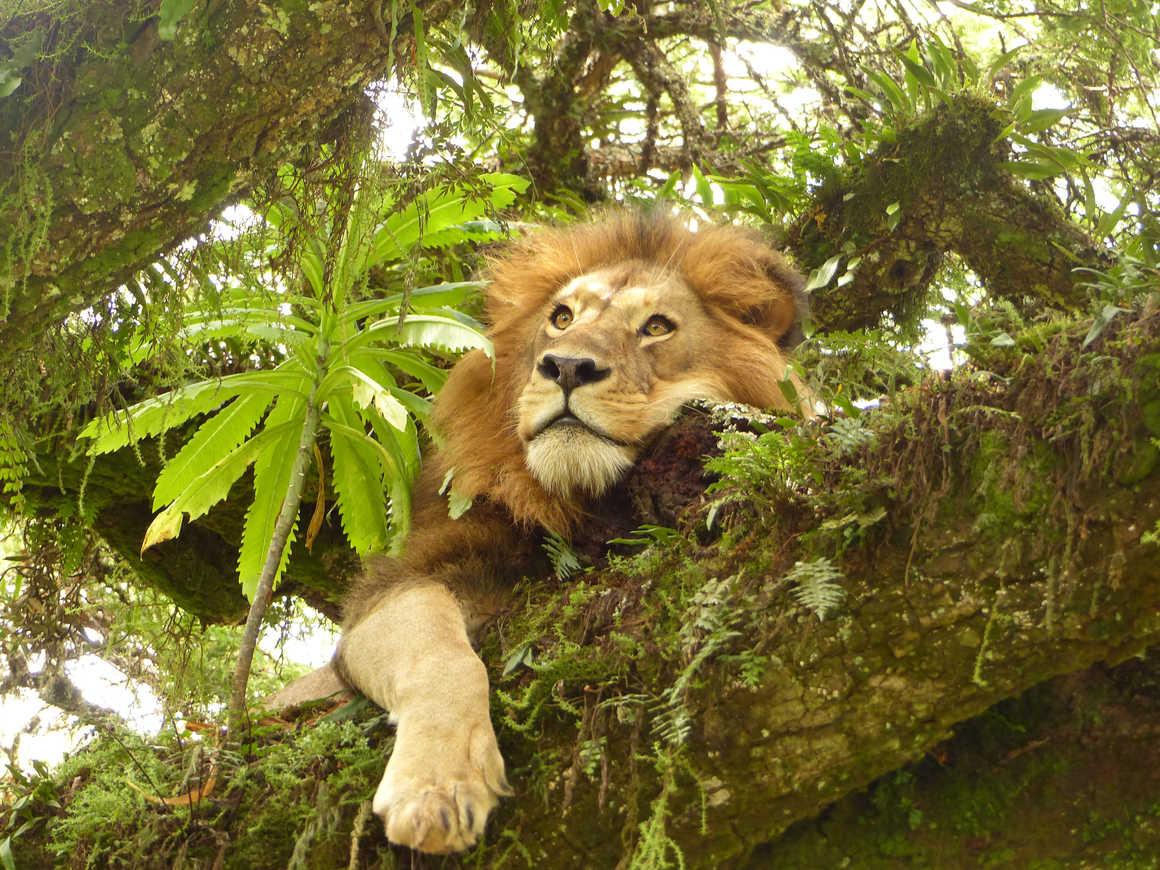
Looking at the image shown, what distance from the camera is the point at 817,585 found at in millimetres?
2361

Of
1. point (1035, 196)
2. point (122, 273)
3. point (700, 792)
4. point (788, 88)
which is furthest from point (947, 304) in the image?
point (122, 273)

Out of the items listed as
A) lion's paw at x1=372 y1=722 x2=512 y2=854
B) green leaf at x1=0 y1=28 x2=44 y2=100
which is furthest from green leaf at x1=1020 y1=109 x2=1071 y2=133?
green leaf at x1=0 y1=28 x2=44 y2=100

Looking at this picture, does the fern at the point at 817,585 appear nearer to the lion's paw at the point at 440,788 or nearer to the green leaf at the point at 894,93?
the lion's paw at the point at 440,788

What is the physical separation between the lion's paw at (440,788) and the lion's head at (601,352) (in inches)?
47.4

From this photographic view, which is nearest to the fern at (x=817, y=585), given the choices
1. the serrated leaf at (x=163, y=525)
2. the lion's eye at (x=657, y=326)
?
the lion's eye at (x=657, y=326)

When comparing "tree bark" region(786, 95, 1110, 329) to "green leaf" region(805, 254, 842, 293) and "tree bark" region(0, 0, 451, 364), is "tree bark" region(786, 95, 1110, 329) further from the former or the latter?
"tree bark" region(0, 0, 451, 364)

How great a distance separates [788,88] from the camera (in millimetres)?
6543

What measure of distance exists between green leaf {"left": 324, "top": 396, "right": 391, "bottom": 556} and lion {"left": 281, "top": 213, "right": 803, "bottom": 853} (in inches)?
7.2

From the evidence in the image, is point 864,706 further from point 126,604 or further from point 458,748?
point 126,604

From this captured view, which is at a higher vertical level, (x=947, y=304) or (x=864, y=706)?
(x=947, y=304)

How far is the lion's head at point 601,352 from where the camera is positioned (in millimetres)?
3666

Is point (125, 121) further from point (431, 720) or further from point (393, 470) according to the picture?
point (393, 470)

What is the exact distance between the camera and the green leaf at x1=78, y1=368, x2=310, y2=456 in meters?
3.77

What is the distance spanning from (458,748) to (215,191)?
1399mm
